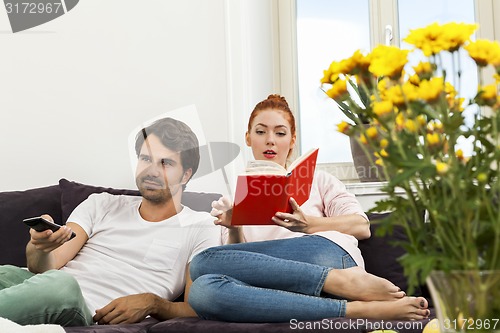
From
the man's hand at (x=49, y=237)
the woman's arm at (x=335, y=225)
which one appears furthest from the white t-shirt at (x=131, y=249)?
the woman's arm at (x=335, y=225)

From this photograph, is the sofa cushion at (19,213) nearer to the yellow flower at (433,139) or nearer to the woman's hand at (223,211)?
the woman's hand at (223,211)

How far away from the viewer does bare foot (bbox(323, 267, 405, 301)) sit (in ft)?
6.56

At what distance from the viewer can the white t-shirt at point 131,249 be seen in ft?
7.38

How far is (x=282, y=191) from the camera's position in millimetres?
2016

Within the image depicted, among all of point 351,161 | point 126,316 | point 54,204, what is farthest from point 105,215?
point 351,161

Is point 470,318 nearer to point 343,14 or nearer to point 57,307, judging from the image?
point 57,307

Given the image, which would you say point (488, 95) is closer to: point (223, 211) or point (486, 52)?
point (486, 52)

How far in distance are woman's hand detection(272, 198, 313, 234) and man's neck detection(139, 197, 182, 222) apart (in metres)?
0.45

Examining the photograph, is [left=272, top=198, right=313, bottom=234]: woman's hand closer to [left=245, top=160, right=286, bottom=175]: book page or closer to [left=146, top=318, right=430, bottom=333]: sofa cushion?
[left=245, top=160, right=286, bottom=175]: book page

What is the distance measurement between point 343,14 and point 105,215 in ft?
5.04

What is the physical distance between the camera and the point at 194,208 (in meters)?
2.51

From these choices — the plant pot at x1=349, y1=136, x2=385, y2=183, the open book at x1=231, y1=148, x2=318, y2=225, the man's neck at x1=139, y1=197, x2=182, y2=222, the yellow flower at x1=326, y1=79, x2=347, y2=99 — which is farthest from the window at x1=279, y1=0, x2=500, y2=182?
the yellow flower at x1=326, y1=79, x2=347, y2=99

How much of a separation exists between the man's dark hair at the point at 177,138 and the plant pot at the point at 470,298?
180 centimetres

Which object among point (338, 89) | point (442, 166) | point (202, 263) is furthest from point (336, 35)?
point (442, 166)
